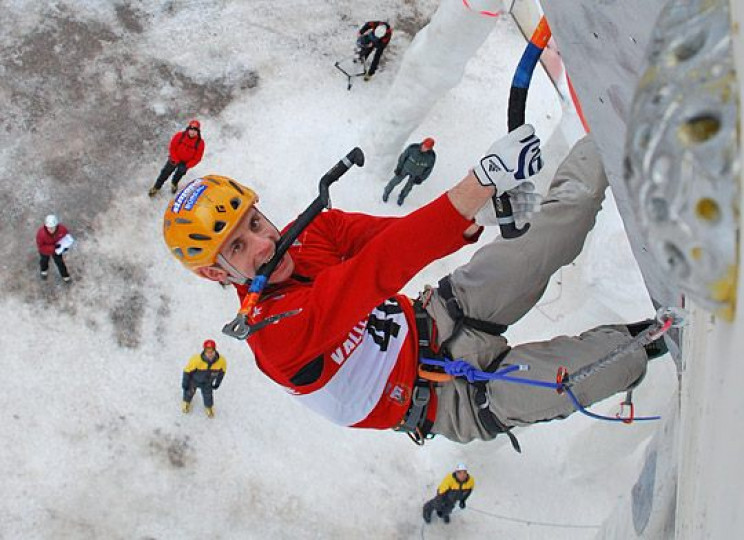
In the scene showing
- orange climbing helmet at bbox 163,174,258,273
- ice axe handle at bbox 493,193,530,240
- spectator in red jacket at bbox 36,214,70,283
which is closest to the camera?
ice axe handle at bbox 493,193,530,240

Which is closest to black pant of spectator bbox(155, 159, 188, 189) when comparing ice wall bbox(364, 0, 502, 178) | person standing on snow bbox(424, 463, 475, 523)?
ice wall bbox(364, 0, 502, 178)

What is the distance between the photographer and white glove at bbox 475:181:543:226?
3.55m

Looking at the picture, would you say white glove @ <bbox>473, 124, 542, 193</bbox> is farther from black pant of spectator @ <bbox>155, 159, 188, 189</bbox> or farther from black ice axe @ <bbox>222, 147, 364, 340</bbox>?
black pant of spectator @ <bbox>155, 159, 188, 189</bbox>

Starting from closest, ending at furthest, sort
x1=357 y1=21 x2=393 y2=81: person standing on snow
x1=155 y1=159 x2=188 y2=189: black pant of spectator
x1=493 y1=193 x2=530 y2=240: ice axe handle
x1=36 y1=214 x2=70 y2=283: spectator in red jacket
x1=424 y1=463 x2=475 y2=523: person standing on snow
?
x1=493 y1=193 x2=530 y2=240: ice axe handle → x1=424 y1=463 x2=475 y2=523: person standing on snow → x1=36 y1=214 x2=70 y2=283: spectator in red jacket → x1=155 y1=159 x2=188 y2=189: black pant of spectator → x1=357 y1=21 x2=393 y2=81: person standing on snow

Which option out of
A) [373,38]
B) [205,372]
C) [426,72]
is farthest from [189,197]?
[373,38]

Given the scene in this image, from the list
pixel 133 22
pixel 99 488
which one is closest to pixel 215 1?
pixel 133 22

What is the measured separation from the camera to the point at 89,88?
10.8 metres

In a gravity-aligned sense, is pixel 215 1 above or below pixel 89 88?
above

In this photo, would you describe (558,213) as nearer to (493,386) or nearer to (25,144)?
(493,386)

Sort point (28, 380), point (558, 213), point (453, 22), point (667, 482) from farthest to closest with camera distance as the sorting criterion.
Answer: point (28, 380)
point (453, 22)
point (558, 213)
point (667, 482)

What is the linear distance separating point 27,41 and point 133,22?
1.31 m

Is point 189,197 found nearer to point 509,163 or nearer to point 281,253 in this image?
point 281,253

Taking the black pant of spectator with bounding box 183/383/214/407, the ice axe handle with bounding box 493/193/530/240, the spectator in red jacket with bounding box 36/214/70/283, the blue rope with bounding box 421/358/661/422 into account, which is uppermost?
the ice axe handle with bounding box 493/193/530/240

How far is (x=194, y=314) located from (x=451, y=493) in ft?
10.6
